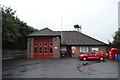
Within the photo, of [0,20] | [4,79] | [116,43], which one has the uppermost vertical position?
[0,20]

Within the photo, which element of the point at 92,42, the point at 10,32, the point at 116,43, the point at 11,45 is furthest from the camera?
the point at 92,42

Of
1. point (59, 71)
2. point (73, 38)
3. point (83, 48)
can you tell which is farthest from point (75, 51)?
point (59, 71)

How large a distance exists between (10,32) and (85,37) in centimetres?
2018

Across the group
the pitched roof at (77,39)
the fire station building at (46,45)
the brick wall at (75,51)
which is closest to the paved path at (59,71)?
the fire station building at (46,45)

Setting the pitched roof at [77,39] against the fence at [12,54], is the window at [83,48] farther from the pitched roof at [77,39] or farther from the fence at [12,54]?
the fence at [12,54]

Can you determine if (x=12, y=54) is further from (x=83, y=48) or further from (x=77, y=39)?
(x=77, y=39)

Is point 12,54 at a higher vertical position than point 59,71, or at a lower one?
higher

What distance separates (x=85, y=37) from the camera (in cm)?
4909

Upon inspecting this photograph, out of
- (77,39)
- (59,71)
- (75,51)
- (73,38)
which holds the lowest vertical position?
(59,71)

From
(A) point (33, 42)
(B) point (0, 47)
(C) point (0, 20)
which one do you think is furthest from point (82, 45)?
(C) point (0, 20)

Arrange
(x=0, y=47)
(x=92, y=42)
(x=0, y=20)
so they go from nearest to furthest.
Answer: (x=0, y=20), (x=0, y=47), (x=92, y=42)

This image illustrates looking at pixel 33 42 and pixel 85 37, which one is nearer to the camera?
pixel 33 42

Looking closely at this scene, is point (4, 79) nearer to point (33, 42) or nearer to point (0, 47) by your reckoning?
point (0, 47)

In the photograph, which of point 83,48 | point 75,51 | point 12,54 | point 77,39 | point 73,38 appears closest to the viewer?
point 12,54
